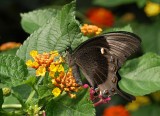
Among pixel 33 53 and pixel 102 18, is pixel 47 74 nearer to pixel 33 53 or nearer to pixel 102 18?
pixel 33 53

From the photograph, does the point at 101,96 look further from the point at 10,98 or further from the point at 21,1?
the point at 21,1

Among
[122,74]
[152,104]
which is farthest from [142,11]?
[122,74]

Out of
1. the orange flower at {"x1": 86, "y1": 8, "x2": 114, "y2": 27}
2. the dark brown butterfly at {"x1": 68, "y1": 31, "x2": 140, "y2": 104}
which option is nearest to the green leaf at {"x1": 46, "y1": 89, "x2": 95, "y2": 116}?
the dark brown butterfly at {"x1": 68, "y1": 31, "x2": 140, "y2": 104}

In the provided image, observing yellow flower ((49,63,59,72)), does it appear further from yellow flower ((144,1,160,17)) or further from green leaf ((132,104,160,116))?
yellow flower ((144,1,160,17))

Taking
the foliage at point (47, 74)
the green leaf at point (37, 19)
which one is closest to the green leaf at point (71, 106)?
the foliage at point (47, 74)

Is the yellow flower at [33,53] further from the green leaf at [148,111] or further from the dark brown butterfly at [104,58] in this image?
the green leaf at [148,111]

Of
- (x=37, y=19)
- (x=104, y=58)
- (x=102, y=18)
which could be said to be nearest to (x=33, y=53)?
(x=104, y=58)
